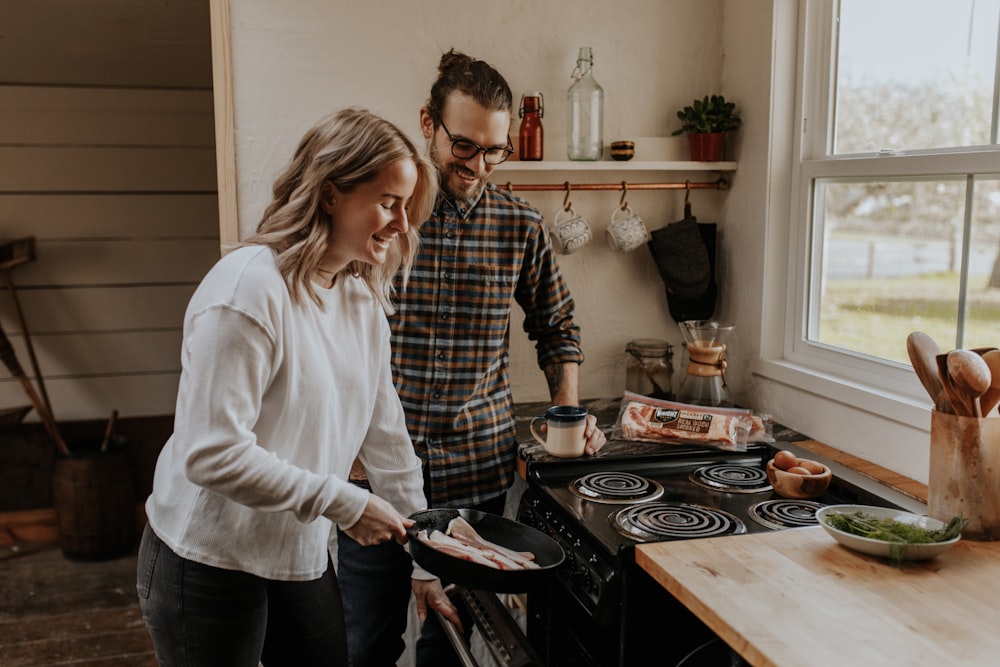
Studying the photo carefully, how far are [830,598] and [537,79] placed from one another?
5.57ft

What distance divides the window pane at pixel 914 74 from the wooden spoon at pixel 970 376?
0.60 metres

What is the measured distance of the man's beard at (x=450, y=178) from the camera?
1.88m

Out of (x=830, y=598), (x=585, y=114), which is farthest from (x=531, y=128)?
(x=830, y=598)

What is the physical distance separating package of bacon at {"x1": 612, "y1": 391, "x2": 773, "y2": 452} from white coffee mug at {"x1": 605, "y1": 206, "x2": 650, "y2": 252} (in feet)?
1.70

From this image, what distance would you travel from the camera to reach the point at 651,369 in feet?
8.37

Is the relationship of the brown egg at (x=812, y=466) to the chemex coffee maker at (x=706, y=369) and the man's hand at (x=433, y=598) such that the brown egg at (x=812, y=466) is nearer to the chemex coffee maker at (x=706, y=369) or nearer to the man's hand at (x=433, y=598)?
the chemex coffee maker at (x=706, y=369)

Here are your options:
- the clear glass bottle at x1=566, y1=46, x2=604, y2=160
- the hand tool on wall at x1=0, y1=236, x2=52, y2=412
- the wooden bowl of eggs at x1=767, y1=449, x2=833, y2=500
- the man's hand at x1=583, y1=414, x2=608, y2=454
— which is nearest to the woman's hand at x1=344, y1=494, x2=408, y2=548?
the man's hand at x1=583, y1=414, x2=608, y2=454

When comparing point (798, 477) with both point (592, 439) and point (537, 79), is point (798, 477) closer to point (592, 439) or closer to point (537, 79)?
point (592, 439)

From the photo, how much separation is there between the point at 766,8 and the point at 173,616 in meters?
2.07

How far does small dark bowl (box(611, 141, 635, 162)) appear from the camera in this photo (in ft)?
8.04

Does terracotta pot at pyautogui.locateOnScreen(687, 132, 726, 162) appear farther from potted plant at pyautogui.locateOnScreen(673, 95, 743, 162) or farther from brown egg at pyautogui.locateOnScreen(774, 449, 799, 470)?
brown egg at pyautogui.locateOnScreen(774, 449, 799, 470)

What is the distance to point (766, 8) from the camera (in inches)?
92.3

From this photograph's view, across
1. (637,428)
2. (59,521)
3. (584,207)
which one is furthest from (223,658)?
(59,521)

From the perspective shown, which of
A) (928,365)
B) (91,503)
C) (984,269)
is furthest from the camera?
(91,503)
